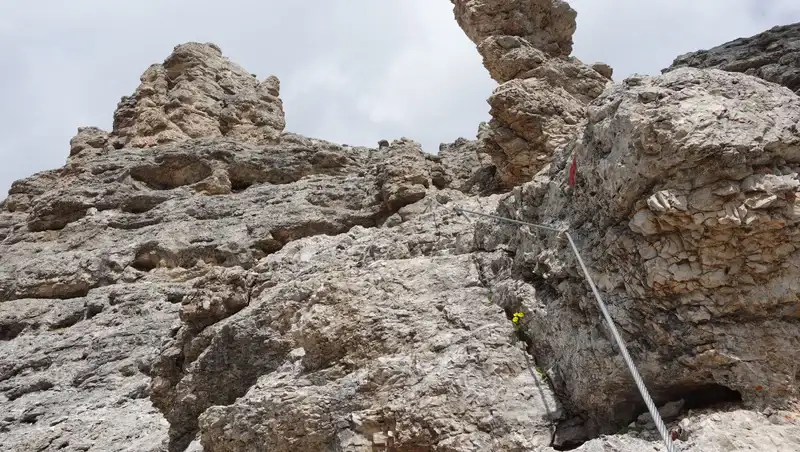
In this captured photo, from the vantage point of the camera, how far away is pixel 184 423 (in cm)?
1002

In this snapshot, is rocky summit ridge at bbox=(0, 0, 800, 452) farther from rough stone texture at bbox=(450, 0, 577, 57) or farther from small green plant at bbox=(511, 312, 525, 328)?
rough stone texture at bbox=(450, 0, 577, 57)

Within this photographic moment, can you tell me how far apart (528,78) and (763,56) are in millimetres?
5887

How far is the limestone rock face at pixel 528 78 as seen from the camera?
15398 mm

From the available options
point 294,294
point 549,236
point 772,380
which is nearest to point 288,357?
point 294,294

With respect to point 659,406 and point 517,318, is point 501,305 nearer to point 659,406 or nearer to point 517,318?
point 517,318

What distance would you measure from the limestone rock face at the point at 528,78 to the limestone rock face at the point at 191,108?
1150 cm

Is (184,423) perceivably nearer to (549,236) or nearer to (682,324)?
(549,236)

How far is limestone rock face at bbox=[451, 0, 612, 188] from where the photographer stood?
50.5 ft

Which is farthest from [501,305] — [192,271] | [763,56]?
[192,271]

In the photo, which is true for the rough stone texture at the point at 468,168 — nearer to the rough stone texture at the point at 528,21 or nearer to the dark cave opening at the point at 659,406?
the rough stone texture at the point at 528,21

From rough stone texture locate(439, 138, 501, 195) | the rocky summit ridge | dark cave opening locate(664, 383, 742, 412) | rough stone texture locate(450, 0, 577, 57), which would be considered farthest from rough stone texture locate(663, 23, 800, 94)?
dark cave opening locate(664, 383, 742, 412)

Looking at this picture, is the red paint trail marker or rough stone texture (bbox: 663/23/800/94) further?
rough stone texture (bbox: 663/23/800/94)

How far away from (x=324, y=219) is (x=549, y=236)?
11414 mm

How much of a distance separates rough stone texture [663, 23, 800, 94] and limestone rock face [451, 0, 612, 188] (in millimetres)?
3146
